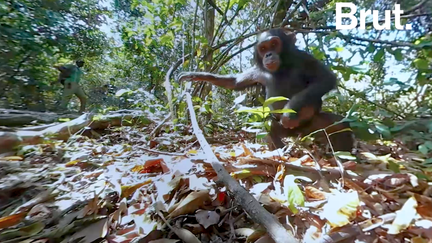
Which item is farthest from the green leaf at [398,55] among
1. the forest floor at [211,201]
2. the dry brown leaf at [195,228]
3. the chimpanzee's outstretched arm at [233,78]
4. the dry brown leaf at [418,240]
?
the dry brown leaf at [195,228]

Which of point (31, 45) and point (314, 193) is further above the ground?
point (31, 45)

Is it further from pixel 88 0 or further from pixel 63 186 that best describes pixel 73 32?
pixel 63 186

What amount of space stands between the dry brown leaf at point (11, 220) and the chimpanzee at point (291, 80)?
1317 millimetres

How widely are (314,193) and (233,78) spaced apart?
1.58 metres

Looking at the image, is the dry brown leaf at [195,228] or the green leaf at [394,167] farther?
the green leaf at [394,167]

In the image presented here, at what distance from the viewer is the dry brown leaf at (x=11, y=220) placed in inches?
36.1

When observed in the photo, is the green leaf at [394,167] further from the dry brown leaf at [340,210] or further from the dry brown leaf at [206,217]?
the dry brown leaf at [206,217]

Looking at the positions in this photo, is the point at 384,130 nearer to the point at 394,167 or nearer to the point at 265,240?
the point at 394,167

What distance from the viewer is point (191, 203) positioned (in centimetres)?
90

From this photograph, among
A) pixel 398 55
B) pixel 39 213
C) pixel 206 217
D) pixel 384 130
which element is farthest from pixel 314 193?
pixel 398 55

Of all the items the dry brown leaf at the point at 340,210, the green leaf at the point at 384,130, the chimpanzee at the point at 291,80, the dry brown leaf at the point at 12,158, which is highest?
the chimpanzee at the point at 291,80

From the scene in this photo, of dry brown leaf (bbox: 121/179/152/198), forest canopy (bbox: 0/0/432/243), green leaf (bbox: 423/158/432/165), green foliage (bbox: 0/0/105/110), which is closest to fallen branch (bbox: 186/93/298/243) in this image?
forest canopy (bbox: 0/0/432/243)

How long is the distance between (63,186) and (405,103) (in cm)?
228

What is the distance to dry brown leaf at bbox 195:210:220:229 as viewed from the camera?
0.83 m
